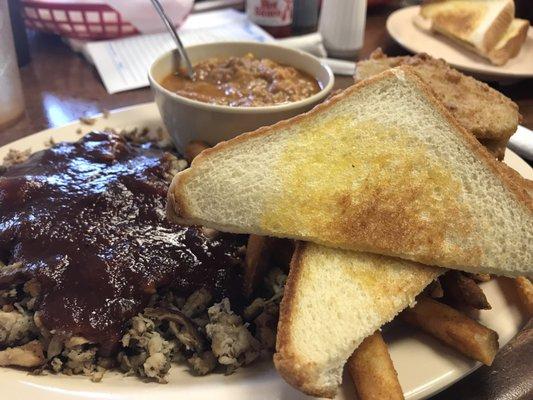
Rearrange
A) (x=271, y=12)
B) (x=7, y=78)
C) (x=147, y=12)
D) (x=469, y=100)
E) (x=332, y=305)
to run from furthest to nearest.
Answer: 1. (x=271, y=12)
2. (x=147, y=12)
3. (x=7, y=78)
4. (x=469, y=100)
5. (x=332, y=305)

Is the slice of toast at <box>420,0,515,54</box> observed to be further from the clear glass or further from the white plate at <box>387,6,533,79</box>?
the clear glass

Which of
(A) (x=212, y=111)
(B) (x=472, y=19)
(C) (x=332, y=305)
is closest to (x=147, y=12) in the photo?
(A) (x=212, y=111)

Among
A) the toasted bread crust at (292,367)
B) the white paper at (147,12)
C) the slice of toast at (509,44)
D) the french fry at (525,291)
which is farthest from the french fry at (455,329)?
the white paper at (147,12)

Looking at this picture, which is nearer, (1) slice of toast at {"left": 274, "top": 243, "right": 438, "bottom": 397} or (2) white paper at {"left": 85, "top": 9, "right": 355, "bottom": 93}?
(1) slice of toast at {"left": 274, "top": 243, "right": 438, "bottom": 397}

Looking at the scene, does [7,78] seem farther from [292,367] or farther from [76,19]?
[292,367]

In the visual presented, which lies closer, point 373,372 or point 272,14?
point 373,372

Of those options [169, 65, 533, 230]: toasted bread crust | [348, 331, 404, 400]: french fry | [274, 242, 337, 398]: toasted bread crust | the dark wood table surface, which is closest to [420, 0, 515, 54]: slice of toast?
the dark wood table surface
